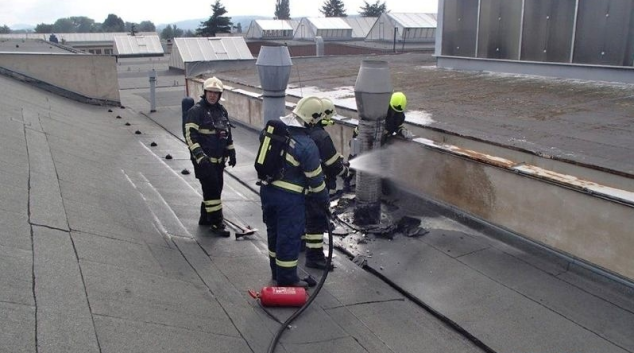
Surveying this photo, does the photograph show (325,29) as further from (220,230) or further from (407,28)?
(220,230)

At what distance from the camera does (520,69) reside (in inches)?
471

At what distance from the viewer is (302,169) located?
15.3 feet

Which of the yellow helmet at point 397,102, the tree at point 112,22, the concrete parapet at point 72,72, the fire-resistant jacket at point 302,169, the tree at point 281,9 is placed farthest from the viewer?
the tree at point 112,22

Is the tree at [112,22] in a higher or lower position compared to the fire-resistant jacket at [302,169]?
higher

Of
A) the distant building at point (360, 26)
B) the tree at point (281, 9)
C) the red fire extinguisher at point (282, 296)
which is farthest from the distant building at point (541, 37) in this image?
the tree at point (281, 9)

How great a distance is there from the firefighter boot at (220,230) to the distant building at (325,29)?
33943mm

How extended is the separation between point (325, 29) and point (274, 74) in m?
33.9

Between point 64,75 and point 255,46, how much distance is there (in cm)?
1874

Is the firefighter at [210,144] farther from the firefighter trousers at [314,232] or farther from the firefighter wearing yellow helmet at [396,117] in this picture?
the firefighter wearing yellow helmet at [396,117]

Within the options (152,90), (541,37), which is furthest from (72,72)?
(541,37)

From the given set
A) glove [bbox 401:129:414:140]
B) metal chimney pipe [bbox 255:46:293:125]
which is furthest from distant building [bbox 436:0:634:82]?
metal chimney pipe [bbox 255:46:293:125]

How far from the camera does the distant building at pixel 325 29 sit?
3894 cm

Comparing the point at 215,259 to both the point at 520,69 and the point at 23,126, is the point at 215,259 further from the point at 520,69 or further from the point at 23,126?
the point at 520,69

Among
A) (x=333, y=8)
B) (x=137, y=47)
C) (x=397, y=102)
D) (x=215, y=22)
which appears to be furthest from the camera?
(x=333, y=8)
